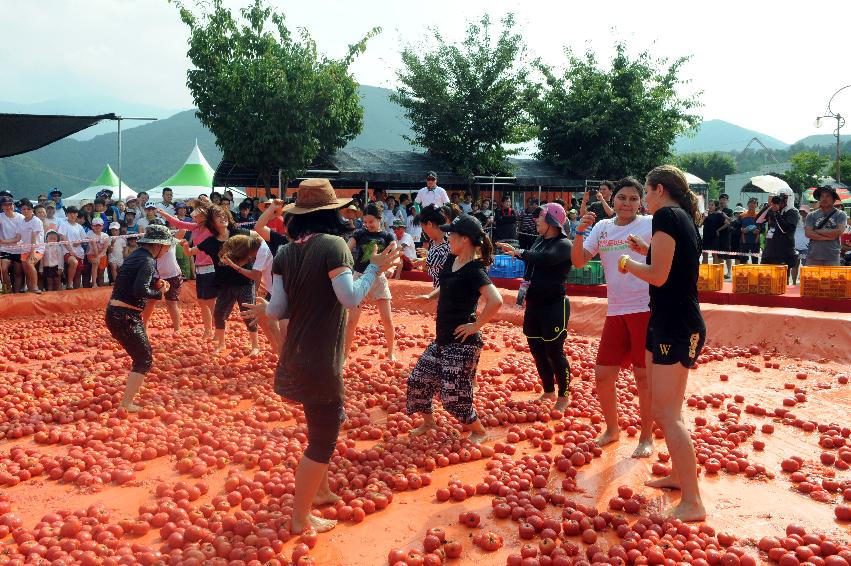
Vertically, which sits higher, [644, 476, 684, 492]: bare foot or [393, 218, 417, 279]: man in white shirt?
[393, 218, 417, 279]: man in white shirt

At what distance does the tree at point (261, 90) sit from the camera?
61.1 ft

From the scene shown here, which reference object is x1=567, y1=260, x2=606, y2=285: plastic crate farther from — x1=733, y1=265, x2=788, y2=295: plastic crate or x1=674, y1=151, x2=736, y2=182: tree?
x1=674, y1=151, x2=736, y2=182: tree

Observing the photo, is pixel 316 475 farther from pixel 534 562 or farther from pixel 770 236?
pixel 770 236

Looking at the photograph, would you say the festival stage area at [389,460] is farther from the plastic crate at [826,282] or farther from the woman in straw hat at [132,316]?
the plastic crate at [826,282]

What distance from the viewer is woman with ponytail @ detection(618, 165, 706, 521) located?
13.2 feet

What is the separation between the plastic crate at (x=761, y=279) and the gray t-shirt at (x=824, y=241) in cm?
56

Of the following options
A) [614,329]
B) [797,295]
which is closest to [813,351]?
[797,295]

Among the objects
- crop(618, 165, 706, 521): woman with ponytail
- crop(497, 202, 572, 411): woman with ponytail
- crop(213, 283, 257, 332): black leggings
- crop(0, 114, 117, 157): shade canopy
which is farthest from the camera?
crop(0, 114, 117, 157): shade canopy

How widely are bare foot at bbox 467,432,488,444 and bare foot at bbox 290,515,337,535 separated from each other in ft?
5.71

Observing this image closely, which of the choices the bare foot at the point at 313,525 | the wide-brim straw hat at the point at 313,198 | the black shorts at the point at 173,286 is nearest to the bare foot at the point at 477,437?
the bare foot at the point at 313,525

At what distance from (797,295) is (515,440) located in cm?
757

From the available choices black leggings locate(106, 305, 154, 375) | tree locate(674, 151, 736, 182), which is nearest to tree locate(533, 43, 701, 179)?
black leggings locate(106, 305, 154, 375)

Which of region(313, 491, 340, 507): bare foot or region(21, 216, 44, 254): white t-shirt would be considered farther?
region(21, 216, 44, 254): white t-shirt

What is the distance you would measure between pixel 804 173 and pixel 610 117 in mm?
34743
